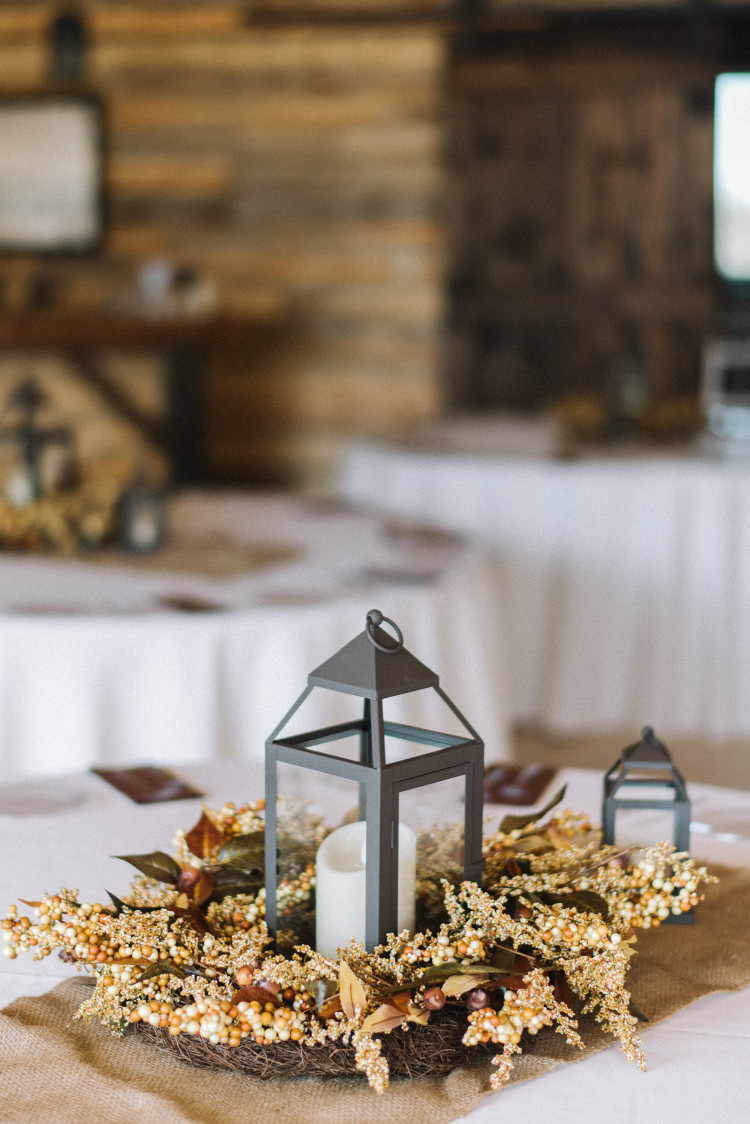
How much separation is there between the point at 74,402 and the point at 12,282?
0.79m

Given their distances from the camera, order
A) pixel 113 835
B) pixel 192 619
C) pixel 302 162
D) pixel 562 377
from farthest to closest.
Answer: pixel 562 377 → pixel 302 162 → pixel 192 619 → pixel 113 835

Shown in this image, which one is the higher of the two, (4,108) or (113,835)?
(4,108)

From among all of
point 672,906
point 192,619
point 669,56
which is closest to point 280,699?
point 192,619

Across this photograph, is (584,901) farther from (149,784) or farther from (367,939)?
(149,784)

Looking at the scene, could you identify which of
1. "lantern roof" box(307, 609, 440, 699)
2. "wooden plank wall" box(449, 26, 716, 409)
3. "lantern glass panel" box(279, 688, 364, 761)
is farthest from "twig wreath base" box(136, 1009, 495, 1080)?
"wooden plank wall" box(449, 26, 716, 409)

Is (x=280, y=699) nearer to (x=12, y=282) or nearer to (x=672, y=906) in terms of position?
(x=672, y=906)

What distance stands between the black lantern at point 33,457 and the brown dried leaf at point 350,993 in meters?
2.19

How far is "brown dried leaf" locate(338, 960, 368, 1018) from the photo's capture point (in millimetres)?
914

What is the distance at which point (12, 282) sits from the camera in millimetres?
6816

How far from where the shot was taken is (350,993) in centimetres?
92

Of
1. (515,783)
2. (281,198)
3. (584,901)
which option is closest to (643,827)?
(515,783)

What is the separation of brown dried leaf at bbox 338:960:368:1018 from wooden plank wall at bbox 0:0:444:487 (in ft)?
18.2

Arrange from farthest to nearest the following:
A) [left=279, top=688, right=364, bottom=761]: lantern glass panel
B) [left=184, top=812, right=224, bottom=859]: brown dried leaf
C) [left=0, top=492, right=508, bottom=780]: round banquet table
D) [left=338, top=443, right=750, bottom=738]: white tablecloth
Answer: [left=338, top=443, right=750, bottom=738]: white tablecloth, [left=0, top=492, right=508, bottom=780]: round banquet table, [left=279, top=688, right=364, bottom=761]: lantern glass panel, [left=184, top=812, right=224, bottom=859]: brown dried leaf

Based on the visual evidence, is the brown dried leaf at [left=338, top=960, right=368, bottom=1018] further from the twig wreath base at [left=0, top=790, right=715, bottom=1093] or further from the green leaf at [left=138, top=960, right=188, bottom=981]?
the green leaf at [left=138, top=960, right=188, bottom=981]
